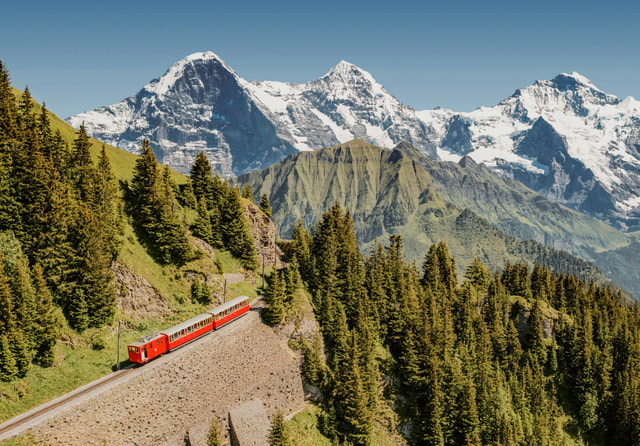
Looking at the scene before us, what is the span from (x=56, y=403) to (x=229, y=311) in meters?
27.0

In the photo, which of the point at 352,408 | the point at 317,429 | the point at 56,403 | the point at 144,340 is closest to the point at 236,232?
the point at 144,340

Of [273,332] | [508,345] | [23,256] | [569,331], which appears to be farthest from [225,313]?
[569,331]

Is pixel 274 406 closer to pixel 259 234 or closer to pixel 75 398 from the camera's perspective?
pixel 75 398

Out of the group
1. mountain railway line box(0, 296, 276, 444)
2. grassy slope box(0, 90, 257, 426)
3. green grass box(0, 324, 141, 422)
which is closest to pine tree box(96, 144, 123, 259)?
grassy slope box(0, 90, 257, 426)

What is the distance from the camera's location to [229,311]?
69438 mm

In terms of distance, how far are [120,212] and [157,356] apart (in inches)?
1139

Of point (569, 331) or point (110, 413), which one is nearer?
point (110, 413)

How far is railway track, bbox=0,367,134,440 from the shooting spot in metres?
42.7

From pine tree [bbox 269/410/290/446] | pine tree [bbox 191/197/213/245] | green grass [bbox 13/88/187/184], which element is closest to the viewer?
pine tree [bbox 269/410/290/446]

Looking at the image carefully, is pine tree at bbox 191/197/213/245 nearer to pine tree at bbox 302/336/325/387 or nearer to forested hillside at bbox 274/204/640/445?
forested hillside at bbox 274/204/640/445

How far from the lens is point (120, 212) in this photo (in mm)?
74062

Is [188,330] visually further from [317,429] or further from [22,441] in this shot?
[317,429]

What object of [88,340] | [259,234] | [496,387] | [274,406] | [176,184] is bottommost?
[496,387]

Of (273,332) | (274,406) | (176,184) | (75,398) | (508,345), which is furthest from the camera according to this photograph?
(508,345)
